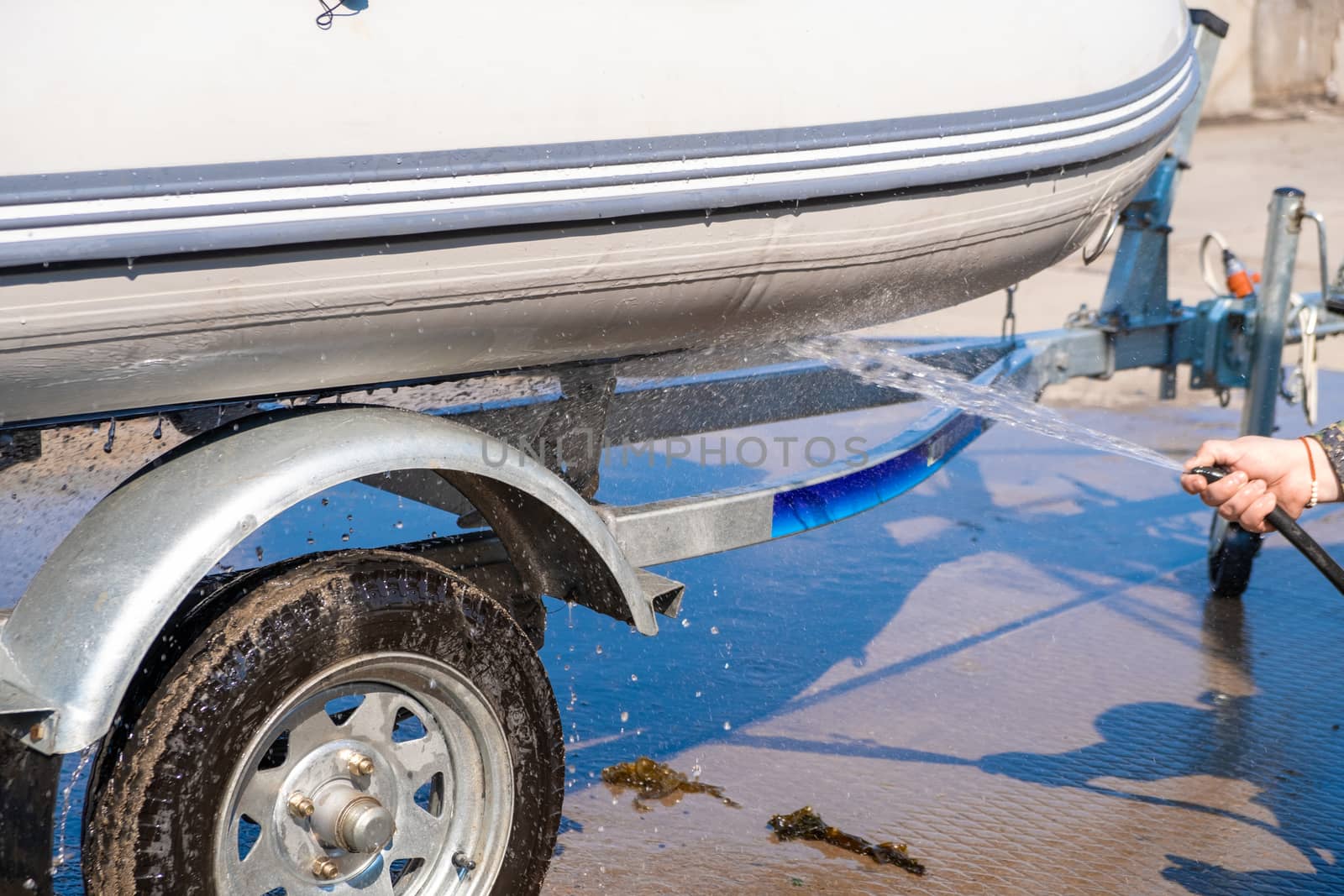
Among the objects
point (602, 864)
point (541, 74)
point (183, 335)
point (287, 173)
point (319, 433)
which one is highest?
point (541, 74)

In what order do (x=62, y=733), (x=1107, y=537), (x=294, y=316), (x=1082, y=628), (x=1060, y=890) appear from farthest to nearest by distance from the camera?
(x=1107, y=537), (x=1082, y=628), (x=1060, y=890), (x=294, y=316), (x=62, y=733)

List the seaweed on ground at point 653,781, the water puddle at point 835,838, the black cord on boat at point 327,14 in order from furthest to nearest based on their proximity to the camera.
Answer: the seaweed on ground at point 653,781, the water puddle at point 835,838, the black cord on boat at point 327,14

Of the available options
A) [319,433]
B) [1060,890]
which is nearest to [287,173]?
[319,433]

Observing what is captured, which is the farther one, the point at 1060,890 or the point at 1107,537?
the point at 1107,537

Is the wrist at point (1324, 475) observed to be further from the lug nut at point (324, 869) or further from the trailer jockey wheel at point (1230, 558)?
the trailer jockey wheel at point (1230, 558)

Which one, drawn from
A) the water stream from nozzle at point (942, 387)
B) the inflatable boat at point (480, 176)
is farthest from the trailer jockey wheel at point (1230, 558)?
the inflatable boat at point (480, 176)

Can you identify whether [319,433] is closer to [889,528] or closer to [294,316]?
[294,316]

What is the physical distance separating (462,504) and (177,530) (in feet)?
2.89

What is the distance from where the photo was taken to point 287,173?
1.89 meters

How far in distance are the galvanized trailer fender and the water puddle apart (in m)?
0.83

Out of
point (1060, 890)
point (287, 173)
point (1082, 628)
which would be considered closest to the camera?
point (287, 173)

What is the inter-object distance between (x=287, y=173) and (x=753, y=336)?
3.53 feet

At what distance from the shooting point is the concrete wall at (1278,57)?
12930 millimetres
